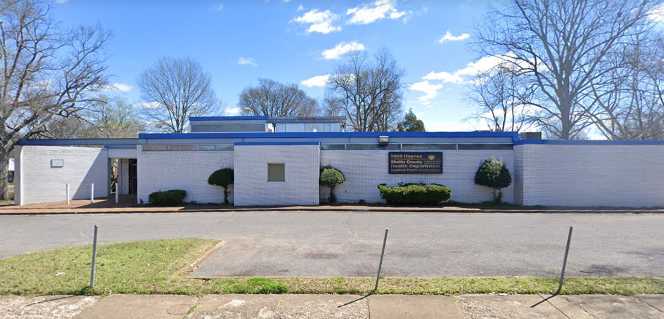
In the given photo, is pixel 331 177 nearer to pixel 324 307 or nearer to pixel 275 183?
pixel 275 183

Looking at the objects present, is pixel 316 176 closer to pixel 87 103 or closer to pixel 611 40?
pixel 87 103

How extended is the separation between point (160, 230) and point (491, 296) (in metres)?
9.11

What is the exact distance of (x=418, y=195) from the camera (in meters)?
15.4

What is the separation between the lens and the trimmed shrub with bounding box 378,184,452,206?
50.6ft

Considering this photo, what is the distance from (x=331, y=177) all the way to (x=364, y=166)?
186cm

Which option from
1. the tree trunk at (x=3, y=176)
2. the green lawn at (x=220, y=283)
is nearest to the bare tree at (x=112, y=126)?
the tree trunk at (x=3, y=176)

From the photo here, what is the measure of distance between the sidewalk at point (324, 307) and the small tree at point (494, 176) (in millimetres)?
11576

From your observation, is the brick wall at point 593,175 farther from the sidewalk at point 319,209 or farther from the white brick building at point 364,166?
the sidewalk at point 319,209

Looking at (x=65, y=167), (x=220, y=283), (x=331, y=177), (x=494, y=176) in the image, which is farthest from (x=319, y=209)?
(x=65, y=167)

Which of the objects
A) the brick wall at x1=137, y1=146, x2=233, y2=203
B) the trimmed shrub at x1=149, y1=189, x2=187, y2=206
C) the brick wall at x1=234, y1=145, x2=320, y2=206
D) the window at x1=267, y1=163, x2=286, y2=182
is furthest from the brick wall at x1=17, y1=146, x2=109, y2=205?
the window at x1=267, y1=163, x2=286, y2=182

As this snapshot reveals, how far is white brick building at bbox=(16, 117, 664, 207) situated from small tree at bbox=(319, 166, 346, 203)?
14.3 inches

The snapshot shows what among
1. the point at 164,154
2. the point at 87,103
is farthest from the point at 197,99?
the point at 164,154

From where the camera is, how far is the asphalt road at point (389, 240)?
6.04 metres

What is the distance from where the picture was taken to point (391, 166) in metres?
16.9
